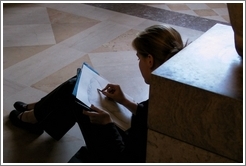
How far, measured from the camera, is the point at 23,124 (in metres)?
1.92

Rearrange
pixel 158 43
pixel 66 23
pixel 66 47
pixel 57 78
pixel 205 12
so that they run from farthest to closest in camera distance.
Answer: pixel 205 12 → pixel 66 23 → pixel 66 47 → pixel 57 78 → pixel 158 43

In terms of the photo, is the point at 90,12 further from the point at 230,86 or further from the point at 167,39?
the point at 230,86

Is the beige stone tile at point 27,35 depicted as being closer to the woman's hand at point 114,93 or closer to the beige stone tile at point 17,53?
the beige stone tile at point 17,53

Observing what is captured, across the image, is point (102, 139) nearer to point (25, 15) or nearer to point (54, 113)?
point (54, 113)

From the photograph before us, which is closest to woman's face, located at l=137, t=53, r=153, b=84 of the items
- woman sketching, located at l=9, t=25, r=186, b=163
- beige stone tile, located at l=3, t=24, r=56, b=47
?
woman sketching, located at l=9, t=25, r=186, b=163

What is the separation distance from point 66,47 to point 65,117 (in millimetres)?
1374

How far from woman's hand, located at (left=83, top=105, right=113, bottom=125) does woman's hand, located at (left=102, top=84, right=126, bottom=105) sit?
0.13 metres

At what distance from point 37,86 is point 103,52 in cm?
74

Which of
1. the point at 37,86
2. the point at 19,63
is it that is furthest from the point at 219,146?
the point at 19,63

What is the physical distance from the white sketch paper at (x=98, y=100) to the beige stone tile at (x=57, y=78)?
0.92 m

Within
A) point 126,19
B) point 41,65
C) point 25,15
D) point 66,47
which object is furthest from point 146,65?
point 25,15

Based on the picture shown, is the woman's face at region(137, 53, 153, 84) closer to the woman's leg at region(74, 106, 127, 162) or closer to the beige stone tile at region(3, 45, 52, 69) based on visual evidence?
the woman's leg at region(74, 106, 127, 162)

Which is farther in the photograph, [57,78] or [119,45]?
[119,45]

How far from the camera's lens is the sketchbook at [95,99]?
137 cm
